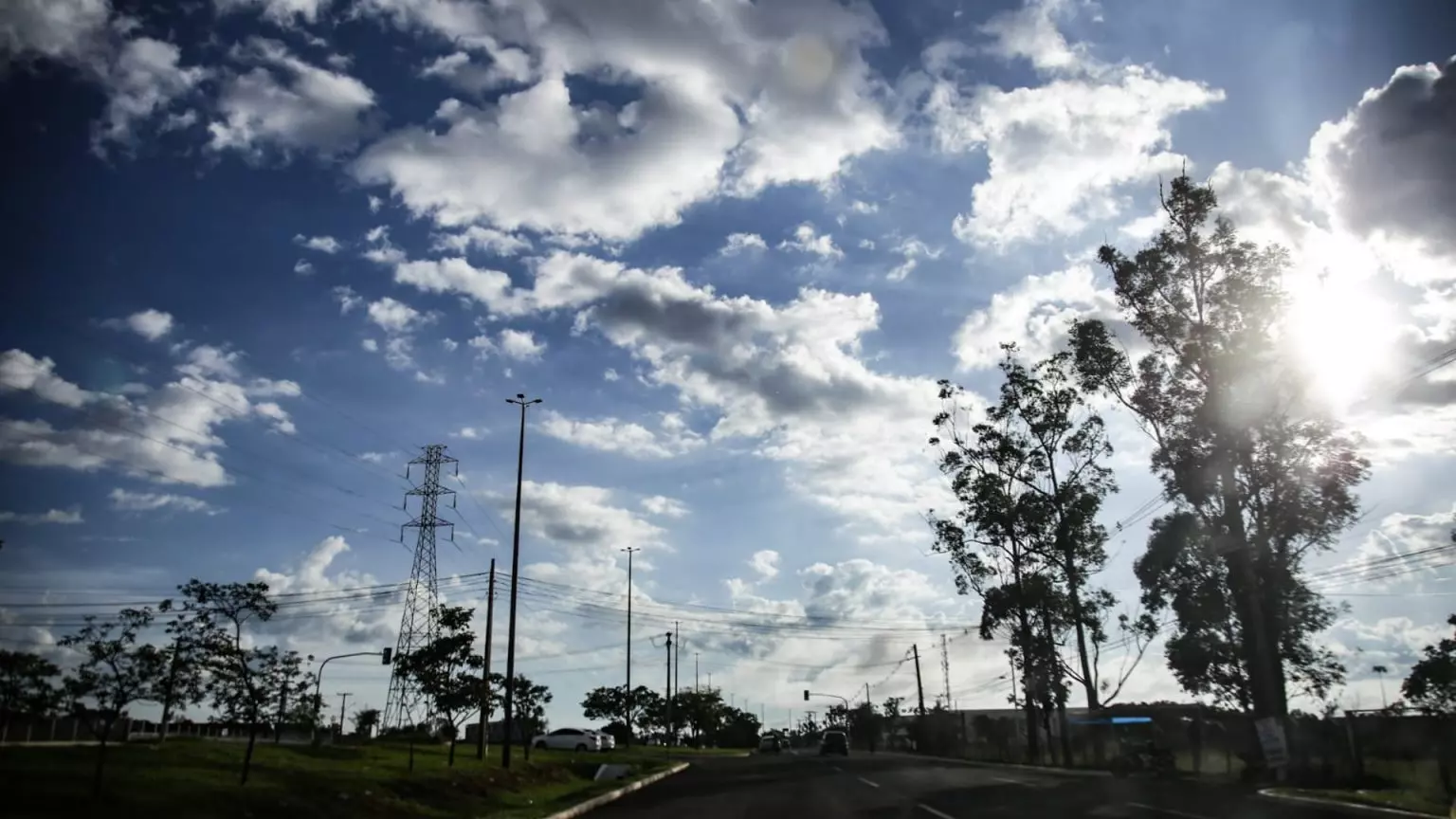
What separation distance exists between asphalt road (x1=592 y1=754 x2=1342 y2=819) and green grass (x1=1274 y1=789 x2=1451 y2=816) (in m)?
1.49

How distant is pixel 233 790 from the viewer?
16.5m

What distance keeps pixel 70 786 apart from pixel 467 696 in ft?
60.9

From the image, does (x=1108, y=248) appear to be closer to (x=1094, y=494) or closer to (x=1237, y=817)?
(x=1094, y=494)

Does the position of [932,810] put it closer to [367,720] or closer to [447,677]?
[447,677]

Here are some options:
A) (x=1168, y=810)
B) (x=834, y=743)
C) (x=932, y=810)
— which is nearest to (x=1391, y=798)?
(x=1168, y=810)

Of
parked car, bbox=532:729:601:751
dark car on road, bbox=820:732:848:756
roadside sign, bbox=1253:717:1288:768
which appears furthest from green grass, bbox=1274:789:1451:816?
parked car, bbox=532:729:601:751

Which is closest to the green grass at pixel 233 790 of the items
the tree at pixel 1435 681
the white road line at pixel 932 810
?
the white road line at pixel 932 810

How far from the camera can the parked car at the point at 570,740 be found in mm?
71500

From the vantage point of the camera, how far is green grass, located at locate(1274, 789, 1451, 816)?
1684cm

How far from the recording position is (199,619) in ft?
63.4

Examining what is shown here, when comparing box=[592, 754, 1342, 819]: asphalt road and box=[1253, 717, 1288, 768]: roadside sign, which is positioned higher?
box=[1253, 717, 1288, 768]: roadside sign

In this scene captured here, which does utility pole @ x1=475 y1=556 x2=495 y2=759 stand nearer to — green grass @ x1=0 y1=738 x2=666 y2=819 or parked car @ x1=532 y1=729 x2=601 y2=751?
green grass @ x1=0 y1=738 x2=666 y2=819

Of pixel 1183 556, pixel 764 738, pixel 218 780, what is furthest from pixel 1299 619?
pixel 764 738

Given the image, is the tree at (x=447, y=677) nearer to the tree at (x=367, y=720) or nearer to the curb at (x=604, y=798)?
the curb at (x=604, y=798)
